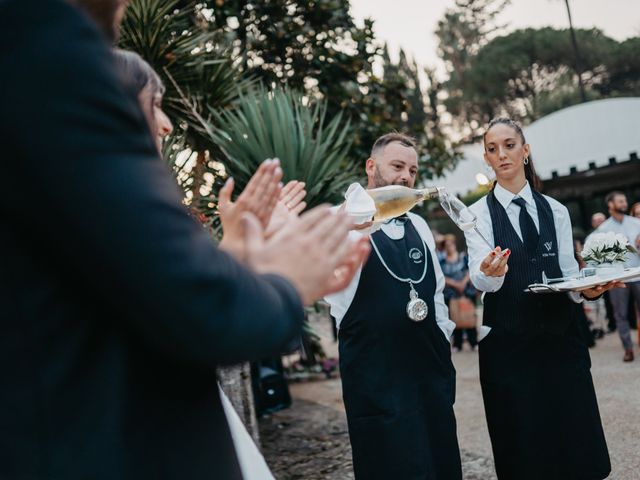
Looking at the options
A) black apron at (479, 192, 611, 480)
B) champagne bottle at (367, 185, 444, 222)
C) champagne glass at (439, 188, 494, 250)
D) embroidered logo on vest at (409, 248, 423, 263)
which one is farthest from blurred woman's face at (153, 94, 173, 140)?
black apron at (479, 192, 611, 480)

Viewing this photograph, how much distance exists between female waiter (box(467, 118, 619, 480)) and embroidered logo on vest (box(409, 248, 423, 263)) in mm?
281

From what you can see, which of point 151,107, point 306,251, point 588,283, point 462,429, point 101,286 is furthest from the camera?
point 462,429

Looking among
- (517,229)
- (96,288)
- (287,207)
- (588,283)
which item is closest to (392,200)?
(517,229)

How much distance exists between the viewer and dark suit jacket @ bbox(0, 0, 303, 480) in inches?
28.5

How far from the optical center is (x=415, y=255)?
124 inches

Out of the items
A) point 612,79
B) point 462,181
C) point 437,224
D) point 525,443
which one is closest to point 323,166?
point 525,443

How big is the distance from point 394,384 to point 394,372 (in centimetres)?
6

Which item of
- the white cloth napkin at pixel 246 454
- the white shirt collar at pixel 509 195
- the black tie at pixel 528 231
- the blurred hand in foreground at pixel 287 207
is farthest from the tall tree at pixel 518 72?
the white cloth napkin at pixel 246 454

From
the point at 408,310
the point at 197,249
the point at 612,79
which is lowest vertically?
the point at 408,310

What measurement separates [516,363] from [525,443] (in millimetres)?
412

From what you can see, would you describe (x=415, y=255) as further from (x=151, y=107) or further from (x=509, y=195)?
(x=151, y=107)

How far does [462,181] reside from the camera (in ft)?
45.4

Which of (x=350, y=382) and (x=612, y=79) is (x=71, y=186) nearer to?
(x=350, y=382)

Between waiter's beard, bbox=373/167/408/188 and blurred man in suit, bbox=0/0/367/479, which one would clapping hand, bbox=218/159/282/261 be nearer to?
blurred man in suit, bbox=0/0/367/479
